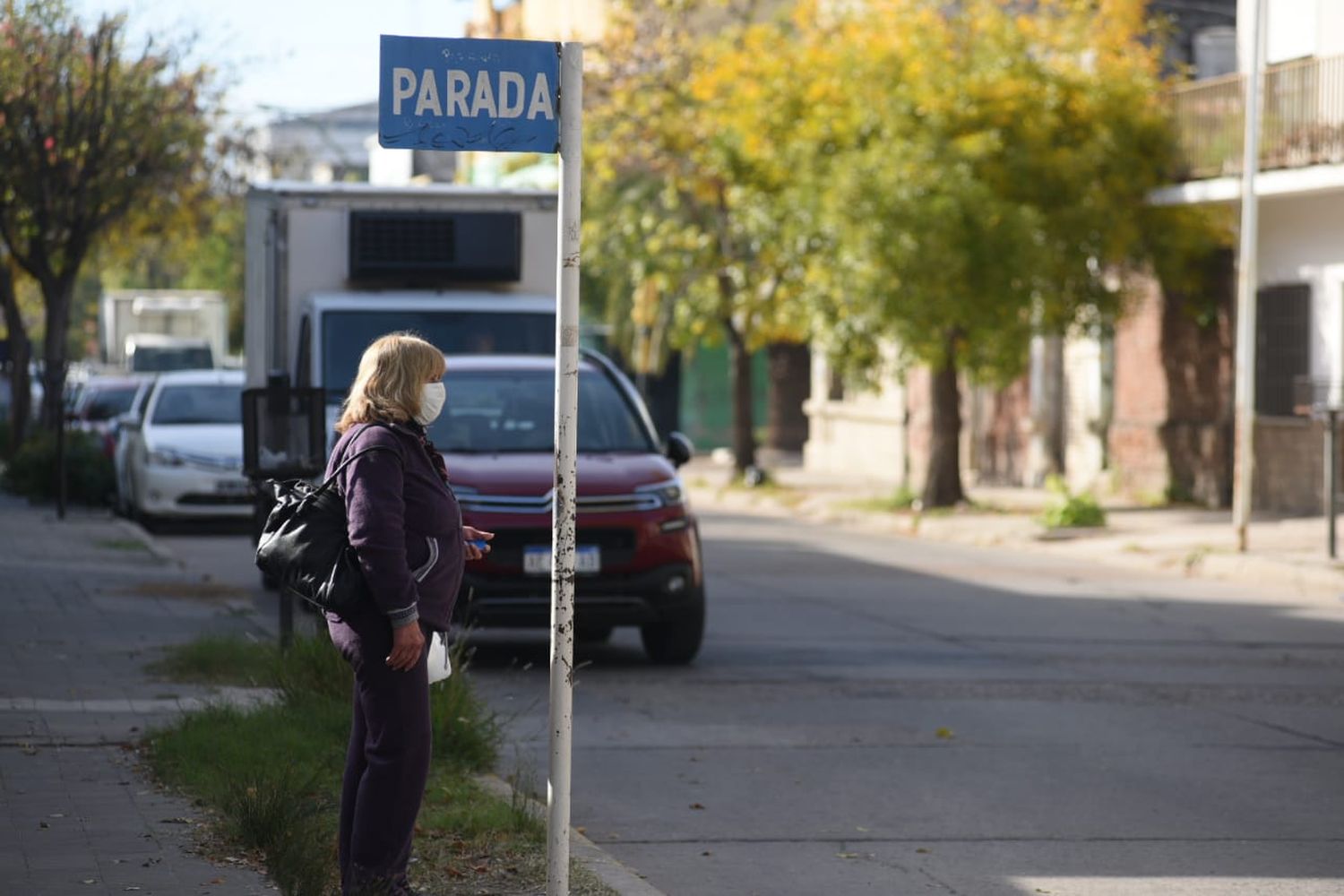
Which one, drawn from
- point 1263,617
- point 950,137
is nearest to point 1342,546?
point 1263,617

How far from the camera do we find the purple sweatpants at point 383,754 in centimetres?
583

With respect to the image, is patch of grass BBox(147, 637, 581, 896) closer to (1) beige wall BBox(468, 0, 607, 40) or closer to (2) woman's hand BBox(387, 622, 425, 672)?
(2) woman's hand BBox(387, 622, 425, 672)

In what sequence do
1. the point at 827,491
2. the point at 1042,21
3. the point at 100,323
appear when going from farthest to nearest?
1. the point at 100,323
2. the point at 827,491
3. the point at 1042,21

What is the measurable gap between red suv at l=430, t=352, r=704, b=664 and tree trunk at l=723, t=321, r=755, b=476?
2034 centimetres

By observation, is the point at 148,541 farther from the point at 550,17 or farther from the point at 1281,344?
the point at 550,17

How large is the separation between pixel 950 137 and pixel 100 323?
36.2m

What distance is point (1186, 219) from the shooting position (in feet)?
83.1

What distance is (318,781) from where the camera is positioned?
298 inches

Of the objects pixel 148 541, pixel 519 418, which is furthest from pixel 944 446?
pixel 519 418

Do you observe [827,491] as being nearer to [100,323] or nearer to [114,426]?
[114,426]

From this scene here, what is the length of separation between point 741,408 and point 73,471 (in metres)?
12.6

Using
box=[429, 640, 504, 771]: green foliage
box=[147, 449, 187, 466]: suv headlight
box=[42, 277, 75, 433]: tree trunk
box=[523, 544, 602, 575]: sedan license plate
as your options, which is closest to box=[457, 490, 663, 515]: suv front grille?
box=[523, 544, 602, 575]: sedan license plate

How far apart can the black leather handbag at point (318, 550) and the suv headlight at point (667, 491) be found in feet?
22.0

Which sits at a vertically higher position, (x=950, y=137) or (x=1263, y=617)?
(x=950, y=137)
